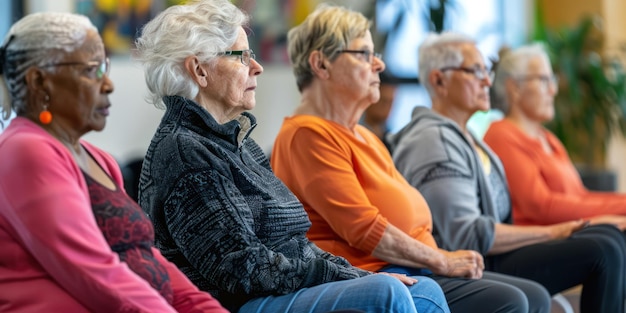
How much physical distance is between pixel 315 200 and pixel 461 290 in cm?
47

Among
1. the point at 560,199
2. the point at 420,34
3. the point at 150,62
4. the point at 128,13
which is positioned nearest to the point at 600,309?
the point at 560,199

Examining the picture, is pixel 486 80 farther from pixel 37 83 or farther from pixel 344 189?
pixel 37 83

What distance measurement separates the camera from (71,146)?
5.82 feet

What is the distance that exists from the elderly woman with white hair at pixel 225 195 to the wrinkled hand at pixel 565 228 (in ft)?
3.64

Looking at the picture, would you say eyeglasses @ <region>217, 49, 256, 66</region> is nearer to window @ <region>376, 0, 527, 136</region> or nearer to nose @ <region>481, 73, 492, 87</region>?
nose @ <region>481, 73, 492, 87</region>

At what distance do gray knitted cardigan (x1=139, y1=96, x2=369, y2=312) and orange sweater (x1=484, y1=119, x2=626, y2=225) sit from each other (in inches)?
62.5

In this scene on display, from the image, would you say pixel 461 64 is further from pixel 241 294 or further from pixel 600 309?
pixel 241 294

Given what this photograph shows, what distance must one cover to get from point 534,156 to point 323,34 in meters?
1.30

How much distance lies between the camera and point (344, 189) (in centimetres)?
266

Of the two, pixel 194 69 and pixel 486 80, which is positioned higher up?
pixel 194 69

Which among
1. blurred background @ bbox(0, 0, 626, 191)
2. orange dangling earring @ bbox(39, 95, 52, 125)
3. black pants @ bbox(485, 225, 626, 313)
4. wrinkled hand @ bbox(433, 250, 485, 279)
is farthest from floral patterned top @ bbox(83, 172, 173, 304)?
blurred background @ bbox(0, 0, 626, 191)

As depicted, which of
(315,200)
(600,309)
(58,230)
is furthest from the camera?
(600,309)

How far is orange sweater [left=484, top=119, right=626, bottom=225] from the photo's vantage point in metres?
3.75

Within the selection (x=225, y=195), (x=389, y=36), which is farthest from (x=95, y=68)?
(x=389, y=36)
